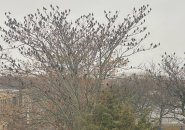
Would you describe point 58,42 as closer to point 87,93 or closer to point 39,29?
point 39,29

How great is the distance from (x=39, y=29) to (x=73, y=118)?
3.29 meters

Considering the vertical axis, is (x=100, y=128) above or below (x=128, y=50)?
below

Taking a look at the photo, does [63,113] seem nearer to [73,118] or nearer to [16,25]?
[73,118]

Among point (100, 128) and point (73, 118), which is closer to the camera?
point (100, 128)

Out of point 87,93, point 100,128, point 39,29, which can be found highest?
point 39,29

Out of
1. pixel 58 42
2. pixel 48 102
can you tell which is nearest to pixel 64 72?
pixel 58 42

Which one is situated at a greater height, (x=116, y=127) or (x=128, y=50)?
(x=128, y=50)

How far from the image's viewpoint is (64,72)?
14.4 m

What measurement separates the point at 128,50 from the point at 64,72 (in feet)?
8.13

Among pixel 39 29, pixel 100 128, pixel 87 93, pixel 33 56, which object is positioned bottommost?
pixel 100 128

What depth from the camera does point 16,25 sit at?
1414 centimetres

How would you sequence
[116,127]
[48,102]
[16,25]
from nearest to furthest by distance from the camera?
[116,127]
[16,25]
[48,102]

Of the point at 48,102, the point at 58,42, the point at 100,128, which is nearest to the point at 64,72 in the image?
the point at 58,42

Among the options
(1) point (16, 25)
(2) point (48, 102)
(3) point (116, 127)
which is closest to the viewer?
(3) point (116, 127)
